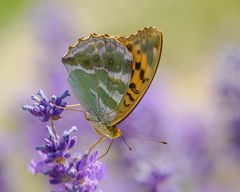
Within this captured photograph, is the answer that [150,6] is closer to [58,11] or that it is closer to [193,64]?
[193,64]

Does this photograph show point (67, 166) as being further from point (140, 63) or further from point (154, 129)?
point (154, 129)

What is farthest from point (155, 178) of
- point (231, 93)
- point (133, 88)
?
point (231, 93)

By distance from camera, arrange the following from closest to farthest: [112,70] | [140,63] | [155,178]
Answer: [140,63]
[112,70]
[155,178]

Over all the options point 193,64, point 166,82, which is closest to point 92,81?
point 166,82

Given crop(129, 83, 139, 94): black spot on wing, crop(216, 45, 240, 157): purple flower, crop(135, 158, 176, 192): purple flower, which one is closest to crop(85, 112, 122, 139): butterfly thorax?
crop(129, 83, 139, 94): black spot on wing

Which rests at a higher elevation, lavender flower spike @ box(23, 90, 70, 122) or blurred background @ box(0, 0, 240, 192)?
lavender flower spike @ box(23, 90, 70, 122)

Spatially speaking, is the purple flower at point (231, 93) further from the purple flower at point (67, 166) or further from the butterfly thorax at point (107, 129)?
the purple flower at point (67, 166)

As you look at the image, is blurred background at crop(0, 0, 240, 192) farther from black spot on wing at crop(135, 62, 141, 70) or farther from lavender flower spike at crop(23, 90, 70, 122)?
lavender flower spike at crop(23, 90, 70, 122)

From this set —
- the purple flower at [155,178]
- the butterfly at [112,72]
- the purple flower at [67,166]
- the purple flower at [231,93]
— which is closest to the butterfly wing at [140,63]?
the butterfly at [112,72]

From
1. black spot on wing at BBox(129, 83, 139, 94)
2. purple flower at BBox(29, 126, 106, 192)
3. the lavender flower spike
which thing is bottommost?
purple flower at BBox(29, 126, 106, 192)
